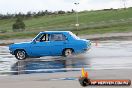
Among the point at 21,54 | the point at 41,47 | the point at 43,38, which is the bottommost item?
the point at 21,54

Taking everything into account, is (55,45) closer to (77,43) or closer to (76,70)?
(77,43)

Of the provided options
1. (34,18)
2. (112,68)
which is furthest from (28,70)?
(34,18)

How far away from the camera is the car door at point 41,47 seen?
24.1 metres

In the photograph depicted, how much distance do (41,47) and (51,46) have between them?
0.53 m

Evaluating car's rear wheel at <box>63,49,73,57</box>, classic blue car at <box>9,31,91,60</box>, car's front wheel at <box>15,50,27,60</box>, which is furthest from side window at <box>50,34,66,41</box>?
car's front wheel at <box>15,50,27,60</box>

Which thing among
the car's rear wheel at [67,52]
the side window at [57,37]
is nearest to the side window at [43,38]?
the side window at [57,37]

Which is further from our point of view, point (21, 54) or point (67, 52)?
point (21, 54)

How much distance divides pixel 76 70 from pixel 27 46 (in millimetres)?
7040

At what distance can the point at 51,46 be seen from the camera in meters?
24.0

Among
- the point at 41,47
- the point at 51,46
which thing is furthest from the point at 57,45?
the point at 41,47

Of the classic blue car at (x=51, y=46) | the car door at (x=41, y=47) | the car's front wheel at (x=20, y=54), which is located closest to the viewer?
the classic blue car at (x=51, y=46)

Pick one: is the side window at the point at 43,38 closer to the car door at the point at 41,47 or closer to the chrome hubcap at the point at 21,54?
the car door at the point at 41,47

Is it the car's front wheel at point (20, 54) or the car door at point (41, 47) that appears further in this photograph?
the car's front wheel at point (20, 54)

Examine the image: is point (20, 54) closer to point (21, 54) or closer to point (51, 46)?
point (21, 54)
